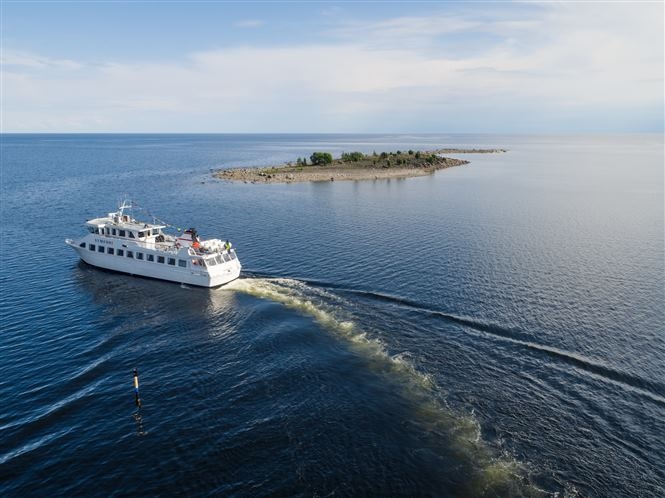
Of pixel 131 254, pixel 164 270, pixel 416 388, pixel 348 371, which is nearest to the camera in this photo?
pixel 416 388

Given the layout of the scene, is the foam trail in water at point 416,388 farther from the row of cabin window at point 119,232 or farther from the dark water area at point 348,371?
the row of cabin window at point 119,232

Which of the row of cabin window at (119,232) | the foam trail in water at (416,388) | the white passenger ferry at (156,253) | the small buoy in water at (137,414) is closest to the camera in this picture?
the foam trail in water at (416,388)

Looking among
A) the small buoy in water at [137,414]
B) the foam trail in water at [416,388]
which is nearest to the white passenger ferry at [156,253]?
the foam trail in water at [416,388]

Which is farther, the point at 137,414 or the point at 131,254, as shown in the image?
the point at 131,254

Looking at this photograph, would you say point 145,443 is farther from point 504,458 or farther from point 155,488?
point 504,458

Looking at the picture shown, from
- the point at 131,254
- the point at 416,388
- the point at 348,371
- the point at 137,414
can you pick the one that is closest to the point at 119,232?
the point at 131,254

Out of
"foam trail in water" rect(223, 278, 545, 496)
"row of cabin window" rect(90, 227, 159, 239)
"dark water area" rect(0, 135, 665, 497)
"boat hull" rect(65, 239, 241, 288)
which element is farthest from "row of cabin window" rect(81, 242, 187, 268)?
"foam trail in water" rect(223, 278, 545, 496)

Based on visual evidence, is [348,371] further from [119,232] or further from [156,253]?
[119,232]

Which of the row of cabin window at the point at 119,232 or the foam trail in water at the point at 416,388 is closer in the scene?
the foam trail in water at the point at 416,388
